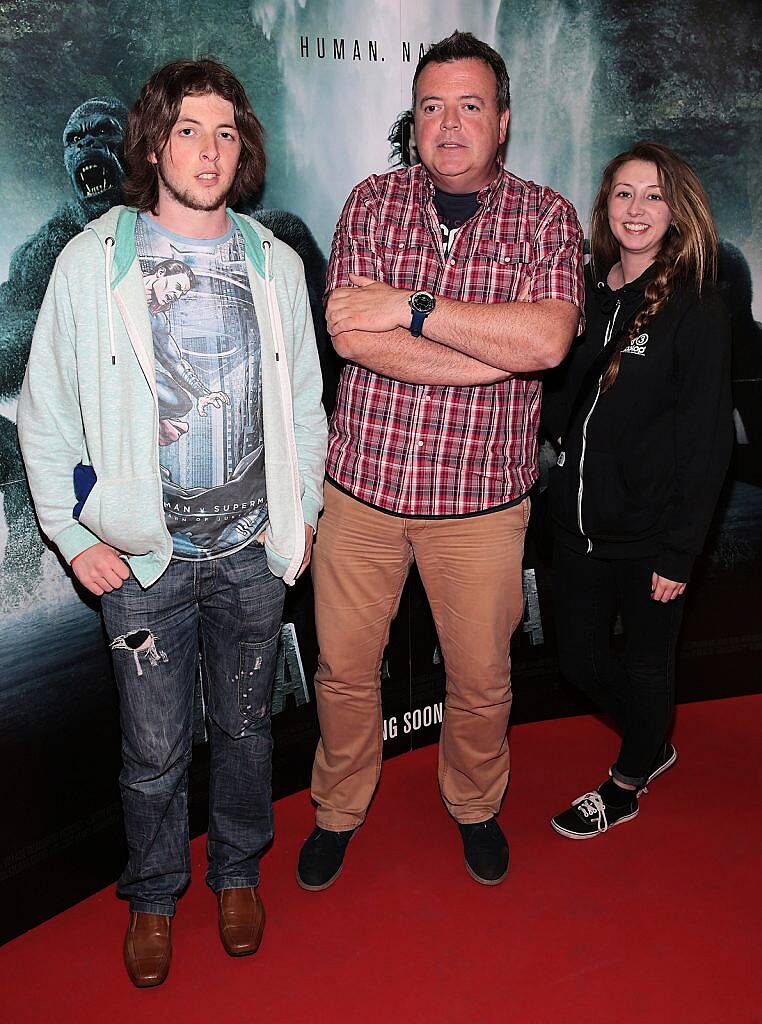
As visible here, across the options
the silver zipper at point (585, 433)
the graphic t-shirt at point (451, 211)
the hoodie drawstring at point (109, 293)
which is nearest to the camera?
the hoodie drawstring at point (109, 293)

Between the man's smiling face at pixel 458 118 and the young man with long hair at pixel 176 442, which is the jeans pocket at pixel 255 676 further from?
the man's smiling face at pixel 458 118

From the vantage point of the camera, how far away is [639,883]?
2.66 meters

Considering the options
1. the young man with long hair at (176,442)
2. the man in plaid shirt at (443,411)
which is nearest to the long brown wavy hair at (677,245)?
the man in plaid shirt at (443,411)

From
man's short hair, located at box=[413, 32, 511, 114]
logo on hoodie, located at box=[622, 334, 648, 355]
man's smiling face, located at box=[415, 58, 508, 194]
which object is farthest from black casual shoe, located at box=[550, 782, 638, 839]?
man's short hair, located at box=[413, 32, 511, 114]

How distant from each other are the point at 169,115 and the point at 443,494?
42.2 inches

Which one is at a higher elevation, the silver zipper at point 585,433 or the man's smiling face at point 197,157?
the man's smiling face at point 197,157

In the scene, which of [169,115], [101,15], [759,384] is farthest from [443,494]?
[759,384]

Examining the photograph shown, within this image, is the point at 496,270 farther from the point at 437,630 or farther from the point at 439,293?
the point at 437,630

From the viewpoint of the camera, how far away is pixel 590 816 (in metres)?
2.89

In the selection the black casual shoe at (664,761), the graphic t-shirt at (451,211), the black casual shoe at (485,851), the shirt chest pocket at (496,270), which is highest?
the graphic t-shirt at (451,211)

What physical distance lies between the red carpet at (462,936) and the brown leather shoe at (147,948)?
4 centimetres

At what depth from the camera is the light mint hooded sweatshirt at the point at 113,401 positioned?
2016mm

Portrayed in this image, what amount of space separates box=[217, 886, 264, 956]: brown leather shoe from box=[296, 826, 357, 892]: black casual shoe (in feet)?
0.69

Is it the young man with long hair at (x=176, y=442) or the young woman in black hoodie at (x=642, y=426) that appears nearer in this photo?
the young man with long hair at (x=176, y=442)
